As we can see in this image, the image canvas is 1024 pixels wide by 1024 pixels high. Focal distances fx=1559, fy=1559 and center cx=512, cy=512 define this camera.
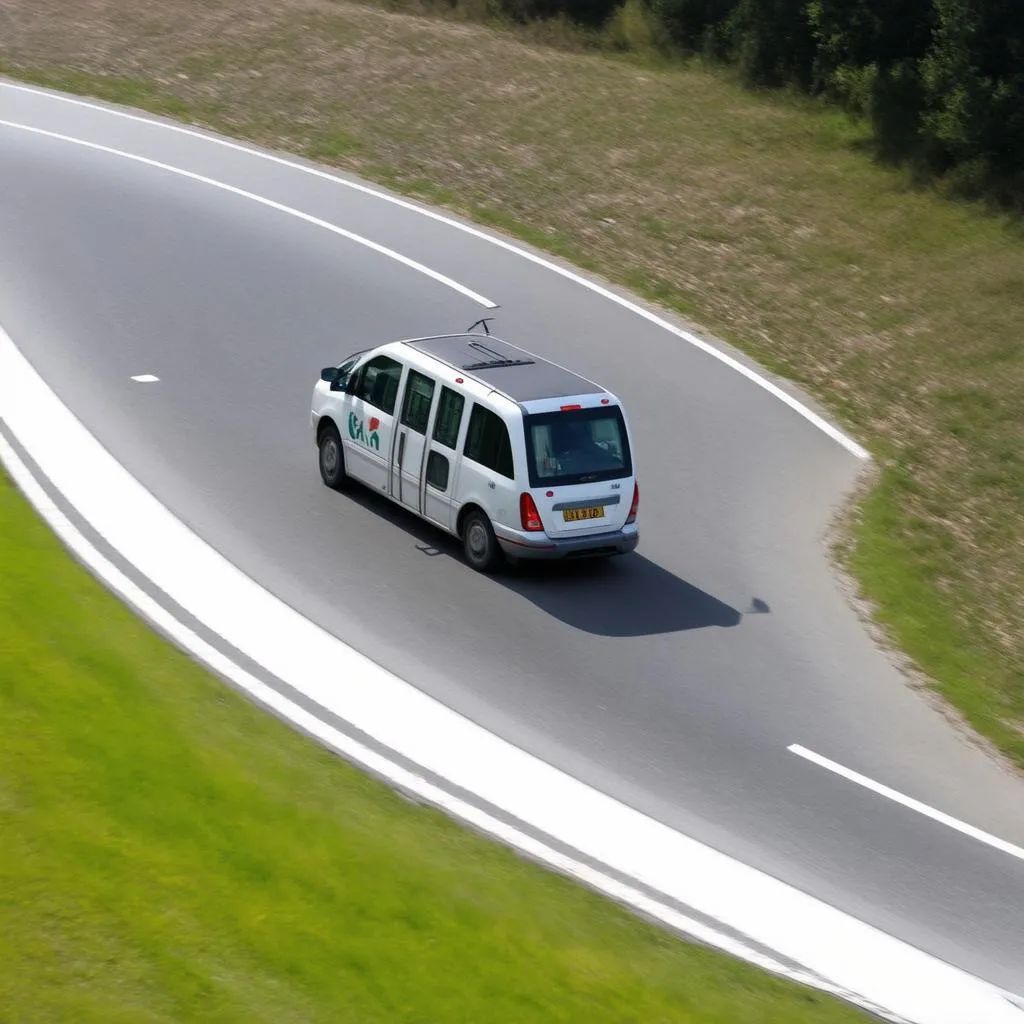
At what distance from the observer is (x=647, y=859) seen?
Answer: 10.4 m

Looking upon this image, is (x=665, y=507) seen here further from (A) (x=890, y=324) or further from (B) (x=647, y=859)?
(A) (x=890, y=324)

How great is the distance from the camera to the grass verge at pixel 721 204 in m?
17.7

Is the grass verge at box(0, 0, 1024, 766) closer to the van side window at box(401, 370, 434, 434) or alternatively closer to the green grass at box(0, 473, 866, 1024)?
the van side window at box(401, 370, 434, 434)

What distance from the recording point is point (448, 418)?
15344mm

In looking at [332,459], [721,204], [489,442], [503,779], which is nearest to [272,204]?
[721,204]

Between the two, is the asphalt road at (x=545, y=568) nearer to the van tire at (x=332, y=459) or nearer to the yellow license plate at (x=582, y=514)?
the van tire at (x=332, y=459)

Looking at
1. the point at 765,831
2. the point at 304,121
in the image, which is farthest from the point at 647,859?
the point at 304,121

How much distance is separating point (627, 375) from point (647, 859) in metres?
11.5

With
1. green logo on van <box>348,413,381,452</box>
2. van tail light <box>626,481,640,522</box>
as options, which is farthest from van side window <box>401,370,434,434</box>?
van tail light <box>626,481,640,522</box>

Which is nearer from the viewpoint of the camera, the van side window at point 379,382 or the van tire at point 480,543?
the van tire at point 480,543

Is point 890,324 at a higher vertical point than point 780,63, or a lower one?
lower

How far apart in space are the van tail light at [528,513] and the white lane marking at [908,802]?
3.45m

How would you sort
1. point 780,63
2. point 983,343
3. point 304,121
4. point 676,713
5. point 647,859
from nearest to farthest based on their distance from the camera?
point 647,859 → point 676,713 → point 983,343 → point 304,121 → point 780,63

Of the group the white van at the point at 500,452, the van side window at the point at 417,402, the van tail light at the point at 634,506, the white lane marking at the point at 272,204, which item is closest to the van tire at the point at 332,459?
the white van at the point at 500,452
